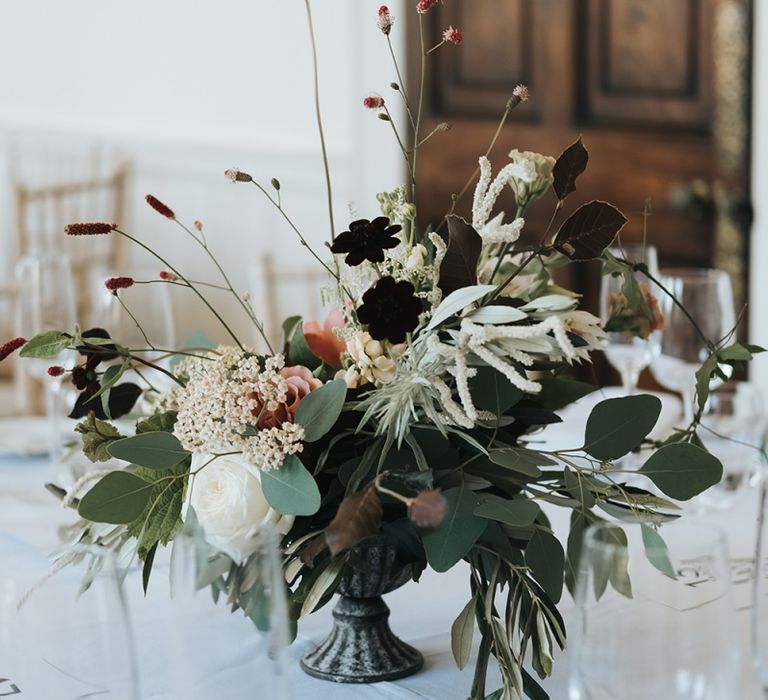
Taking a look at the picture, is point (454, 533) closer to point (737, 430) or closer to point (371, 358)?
point (371, 358)

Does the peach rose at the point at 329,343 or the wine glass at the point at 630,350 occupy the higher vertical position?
the peach rose at the point at 329,343

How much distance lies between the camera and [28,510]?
120cm

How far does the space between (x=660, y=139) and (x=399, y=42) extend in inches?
30.4

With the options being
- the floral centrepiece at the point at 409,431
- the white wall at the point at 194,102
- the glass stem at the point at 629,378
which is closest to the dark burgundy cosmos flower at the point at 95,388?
the floral centrepiece at the point at 409,431

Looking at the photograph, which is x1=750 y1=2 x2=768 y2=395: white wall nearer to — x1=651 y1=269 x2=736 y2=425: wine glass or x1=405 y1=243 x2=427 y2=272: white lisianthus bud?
x1=651 y1=269 x2=736 y2=425: wine glass

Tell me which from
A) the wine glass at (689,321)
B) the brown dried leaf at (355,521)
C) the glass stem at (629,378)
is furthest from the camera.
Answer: the glass stem at (629,378)

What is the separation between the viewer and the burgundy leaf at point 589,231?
2.20 ft

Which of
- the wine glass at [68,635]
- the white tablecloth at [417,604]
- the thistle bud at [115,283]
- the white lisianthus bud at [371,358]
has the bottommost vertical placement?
the white tablecloth at [417,604]

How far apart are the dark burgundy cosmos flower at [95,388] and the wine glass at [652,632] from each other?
0.35 metres

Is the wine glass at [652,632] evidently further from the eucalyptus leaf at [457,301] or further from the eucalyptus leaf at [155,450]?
the eucalyptus leaf at [155,450]

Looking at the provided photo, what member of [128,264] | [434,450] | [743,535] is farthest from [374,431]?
[128,264]

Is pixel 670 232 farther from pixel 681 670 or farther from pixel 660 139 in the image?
pixel 681 670

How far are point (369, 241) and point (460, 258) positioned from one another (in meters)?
0.06

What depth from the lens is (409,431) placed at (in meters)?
0.69
